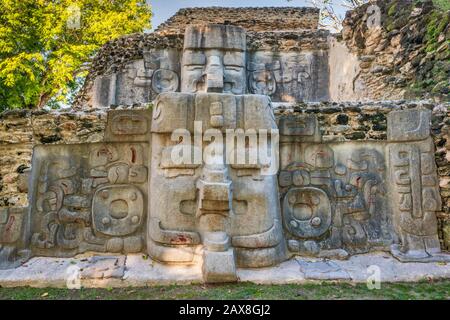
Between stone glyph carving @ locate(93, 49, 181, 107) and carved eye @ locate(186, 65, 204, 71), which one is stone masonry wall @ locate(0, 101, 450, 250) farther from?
stone glyph carving @ locate(93, 49, 181, 107)

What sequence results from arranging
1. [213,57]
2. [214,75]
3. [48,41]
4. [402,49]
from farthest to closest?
[48,41] → [213,57] → [214,75] → [402,49]

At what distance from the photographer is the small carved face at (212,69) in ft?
24.1

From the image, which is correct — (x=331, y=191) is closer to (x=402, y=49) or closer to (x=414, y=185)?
(x=414, y=185)

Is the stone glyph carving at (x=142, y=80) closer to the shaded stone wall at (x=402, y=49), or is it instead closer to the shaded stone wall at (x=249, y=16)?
the shaded stone wall at (x=402, y=49)

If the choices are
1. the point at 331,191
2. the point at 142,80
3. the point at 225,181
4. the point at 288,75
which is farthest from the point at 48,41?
→ the point at 331,191

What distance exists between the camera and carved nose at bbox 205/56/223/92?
Result: 7.05 meters

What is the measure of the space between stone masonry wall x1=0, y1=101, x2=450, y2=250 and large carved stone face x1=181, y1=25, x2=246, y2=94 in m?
3.72

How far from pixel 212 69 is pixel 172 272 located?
503cm

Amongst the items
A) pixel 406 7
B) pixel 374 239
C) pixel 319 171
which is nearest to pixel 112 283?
pixel 319 171

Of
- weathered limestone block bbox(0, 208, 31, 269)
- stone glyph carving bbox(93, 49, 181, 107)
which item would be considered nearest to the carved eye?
stone glyph carving bbox(93, 49, 181, 107)

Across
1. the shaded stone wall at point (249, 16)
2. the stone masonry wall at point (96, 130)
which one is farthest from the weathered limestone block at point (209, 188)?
the shaded stone wall at point (249, 16)

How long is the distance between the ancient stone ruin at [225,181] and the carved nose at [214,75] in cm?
334

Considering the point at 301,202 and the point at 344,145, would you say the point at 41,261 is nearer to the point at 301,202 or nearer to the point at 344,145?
the point at 301,202

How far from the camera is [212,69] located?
23.8 feet
